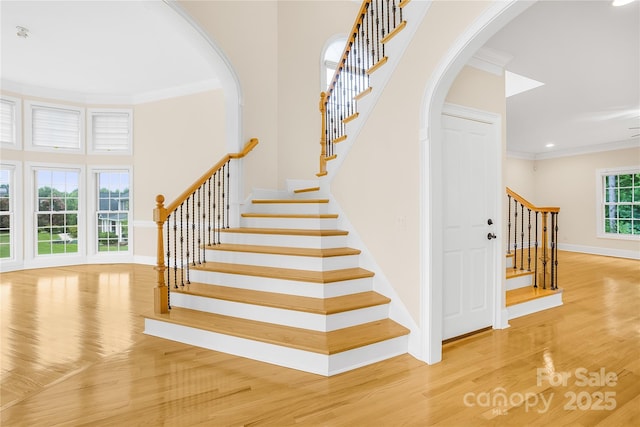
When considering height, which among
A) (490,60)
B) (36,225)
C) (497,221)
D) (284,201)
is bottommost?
(36,225)

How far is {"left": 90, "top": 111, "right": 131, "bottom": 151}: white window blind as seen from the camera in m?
6.91

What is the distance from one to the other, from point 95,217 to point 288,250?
539cm

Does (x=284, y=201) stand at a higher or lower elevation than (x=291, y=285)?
higher

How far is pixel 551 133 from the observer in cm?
779

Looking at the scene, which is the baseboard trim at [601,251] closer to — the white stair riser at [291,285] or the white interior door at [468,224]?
the white interior door at [468,224]

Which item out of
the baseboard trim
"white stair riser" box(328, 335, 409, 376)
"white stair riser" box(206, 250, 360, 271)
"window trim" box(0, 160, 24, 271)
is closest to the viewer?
"white stair riser" box(328, 335, 409, 376)

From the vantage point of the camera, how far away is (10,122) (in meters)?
6.32

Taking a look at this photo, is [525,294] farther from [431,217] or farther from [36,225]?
[36,225]

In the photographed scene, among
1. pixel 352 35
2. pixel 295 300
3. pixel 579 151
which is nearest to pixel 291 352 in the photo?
pixel 295 300

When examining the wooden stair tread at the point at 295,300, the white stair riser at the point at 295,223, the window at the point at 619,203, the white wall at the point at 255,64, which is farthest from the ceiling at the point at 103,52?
the window at the point at 619,203

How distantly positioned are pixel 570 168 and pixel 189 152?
10.1m

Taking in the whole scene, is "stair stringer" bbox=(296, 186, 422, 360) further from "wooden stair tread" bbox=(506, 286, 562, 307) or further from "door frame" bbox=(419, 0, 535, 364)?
"wooden stair tread" bbox=(506, 286, 562, 307)

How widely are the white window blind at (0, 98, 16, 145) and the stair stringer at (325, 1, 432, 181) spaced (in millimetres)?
6438

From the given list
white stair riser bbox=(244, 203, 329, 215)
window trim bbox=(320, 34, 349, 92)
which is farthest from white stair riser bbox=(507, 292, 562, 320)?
window trim bbox=(320, 34, 349, 92)
